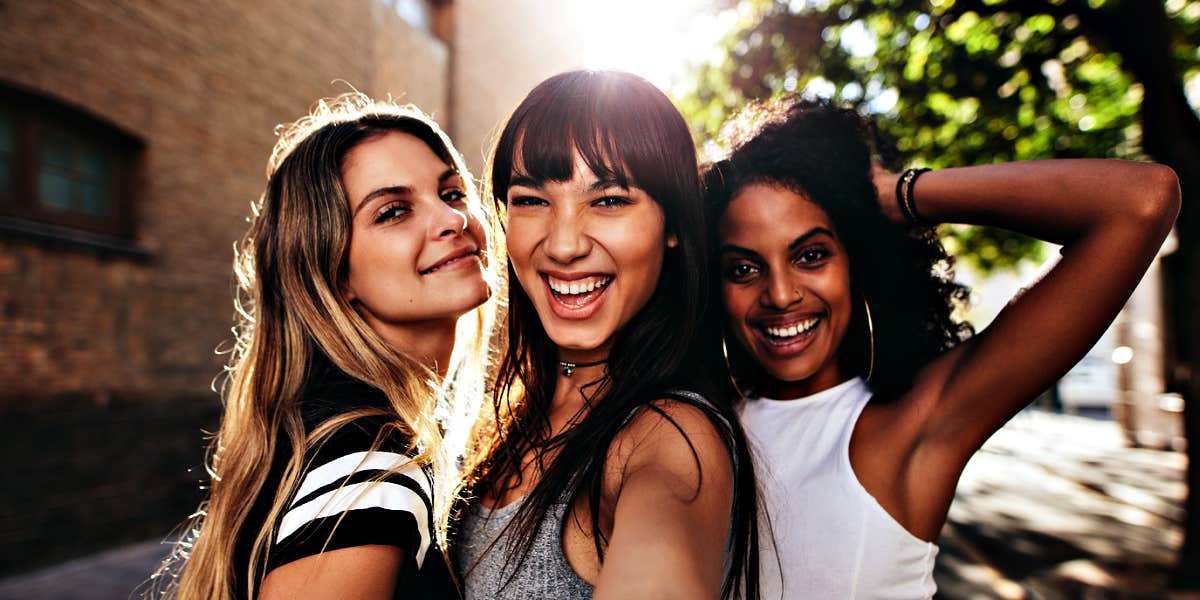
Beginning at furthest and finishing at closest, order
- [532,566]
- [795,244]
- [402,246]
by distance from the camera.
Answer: [402,246] → [795,244] → [532,566]

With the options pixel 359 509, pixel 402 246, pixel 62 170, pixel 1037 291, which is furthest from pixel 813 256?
pixel 62 170

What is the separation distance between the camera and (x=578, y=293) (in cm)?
168

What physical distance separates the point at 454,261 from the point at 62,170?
5.92 m

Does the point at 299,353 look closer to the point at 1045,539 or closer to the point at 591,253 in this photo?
the point at 591,253

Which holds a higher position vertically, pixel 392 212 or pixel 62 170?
pixel 62 170

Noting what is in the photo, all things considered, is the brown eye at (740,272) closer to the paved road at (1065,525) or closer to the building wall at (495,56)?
the paved road at (1065,525)

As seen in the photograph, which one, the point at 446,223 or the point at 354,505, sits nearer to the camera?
the point at 354,505

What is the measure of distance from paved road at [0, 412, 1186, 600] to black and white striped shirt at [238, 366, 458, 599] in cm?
512

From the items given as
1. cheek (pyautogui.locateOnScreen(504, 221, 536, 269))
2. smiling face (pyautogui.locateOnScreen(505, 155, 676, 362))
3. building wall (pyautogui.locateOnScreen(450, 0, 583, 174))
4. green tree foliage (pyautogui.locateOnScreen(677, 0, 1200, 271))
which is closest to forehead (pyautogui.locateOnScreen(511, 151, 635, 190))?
smiling face (pyautogui.locateOnScreen(505, 155, 676, 362))

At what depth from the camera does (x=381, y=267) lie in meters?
2.26

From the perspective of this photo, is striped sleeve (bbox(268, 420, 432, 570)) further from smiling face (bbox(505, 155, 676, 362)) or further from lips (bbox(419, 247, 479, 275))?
lips (bbox(419, 247, 479, 275))

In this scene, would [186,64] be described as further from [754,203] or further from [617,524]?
[617,524]

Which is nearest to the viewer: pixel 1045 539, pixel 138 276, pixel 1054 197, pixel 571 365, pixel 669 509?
pixel 669 509

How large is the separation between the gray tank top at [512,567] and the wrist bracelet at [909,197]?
1.23 meters
